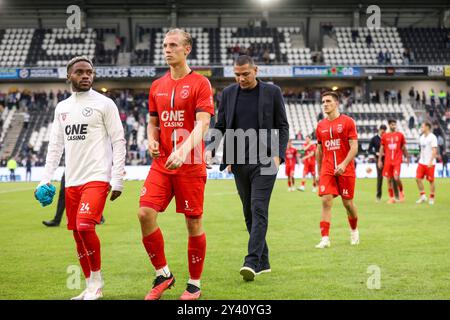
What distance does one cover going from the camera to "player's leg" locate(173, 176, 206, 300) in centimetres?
647

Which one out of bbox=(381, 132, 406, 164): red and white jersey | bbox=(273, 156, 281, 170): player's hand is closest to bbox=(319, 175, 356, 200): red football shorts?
bbox=(273, 156, 281, 170): player's hand

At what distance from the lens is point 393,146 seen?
1998cm

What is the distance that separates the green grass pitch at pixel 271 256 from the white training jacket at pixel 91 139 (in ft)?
4.07

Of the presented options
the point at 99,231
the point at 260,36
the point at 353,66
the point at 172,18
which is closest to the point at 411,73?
the point at 353,66

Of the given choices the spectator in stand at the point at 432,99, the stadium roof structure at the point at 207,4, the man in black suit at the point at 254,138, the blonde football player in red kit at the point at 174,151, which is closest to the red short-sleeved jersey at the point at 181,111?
the blonde football player in red kit at the point at 174,151

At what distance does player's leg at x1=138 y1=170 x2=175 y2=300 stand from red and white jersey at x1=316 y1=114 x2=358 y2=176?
475cm

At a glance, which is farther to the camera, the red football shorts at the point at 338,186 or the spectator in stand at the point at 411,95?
the spectator in stand at the point at 411,95

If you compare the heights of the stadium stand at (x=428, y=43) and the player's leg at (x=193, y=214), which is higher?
the stadium stand at (x=428, y=43)

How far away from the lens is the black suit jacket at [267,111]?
782cm

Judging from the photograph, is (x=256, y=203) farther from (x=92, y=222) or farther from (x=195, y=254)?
(x=92, y=222)

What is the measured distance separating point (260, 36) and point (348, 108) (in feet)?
36.0

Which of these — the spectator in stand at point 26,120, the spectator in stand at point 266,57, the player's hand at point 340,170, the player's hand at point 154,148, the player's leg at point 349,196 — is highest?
the spectator in stand at point 266,57

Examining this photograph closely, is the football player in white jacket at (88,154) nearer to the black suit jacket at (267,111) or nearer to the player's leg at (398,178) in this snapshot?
the black suit jacket at (267,111)
